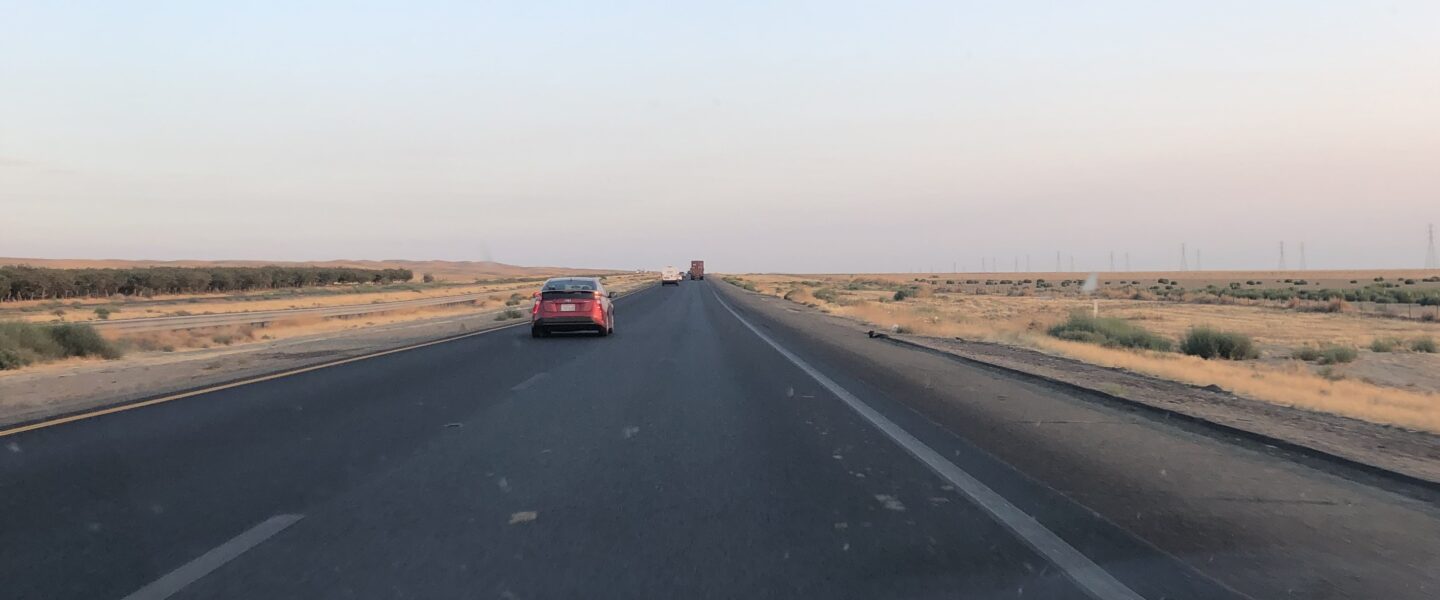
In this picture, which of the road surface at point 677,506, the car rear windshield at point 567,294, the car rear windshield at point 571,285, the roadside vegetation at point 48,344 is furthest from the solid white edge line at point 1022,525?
the roadside vegetation at point 48,344

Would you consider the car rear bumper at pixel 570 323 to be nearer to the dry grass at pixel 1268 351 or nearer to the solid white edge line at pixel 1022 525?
the dry grass at pixel 1268 351

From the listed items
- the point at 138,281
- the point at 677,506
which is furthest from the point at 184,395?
the point at 138,281

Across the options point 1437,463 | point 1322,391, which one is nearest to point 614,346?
point 1322,391

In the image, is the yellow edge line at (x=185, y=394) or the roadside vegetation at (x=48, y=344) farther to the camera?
the roadside vegetation at (x=48, y=344)

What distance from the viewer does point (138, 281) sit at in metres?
88.4

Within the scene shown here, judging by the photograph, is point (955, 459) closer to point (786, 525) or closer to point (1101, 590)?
point (786, 525)

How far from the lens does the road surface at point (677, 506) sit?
5348mm

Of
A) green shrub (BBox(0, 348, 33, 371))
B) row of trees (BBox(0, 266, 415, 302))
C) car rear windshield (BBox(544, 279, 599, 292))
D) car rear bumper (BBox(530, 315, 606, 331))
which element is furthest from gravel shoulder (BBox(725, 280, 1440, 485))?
row of trees (BBox(0, 266, 415, 302))

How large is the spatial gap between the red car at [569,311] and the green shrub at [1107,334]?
14391 millimetres

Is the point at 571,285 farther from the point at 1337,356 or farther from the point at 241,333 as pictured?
the point at 1337,356

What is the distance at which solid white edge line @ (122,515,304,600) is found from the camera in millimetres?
5082

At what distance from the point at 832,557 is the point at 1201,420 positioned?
7.76 metres

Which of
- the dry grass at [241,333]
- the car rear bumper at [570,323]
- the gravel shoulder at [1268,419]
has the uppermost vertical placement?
the car rear bumper at [570,323]

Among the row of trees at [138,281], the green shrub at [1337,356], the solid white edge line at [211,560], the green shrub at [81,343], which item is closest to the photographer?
A: the solid white edge line at [211,560]
